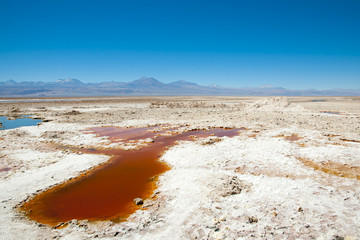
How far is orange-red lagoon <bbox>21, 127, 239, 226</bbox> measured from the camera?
17.2 ft

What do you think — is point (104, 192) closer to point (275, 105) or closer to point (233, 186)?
point (233, 186)

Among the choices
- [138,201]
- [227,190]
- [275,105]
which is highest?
[275,105]

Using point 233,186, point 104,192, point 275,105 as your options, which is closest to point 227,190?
point 233,186

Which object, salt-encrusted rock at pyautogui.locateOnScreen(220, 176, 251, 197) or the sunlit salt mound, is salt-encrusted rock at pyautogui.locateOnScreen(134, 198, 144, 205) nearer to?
salt-encrusted rock at pyautogui.locateOnScreen(220, 176, 251, 197)

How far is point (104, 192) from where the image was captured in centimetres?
645

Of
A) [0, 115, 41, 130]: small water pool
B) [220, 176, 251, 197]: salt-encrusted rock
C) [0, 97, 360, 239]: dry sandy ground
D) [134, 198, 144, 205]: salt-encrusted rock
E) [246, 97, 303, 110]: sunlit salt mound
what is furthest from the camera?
[246, 97, 303, 110]: sunlit salt mound

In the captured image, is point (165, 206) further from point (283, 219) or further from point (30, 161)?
point (30, 161)

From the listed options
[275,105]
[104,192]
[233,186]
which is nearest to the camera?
[233,186]

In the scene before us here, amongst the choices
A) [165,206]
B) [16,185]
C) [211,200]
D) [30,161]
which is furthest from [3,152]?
[211,200]

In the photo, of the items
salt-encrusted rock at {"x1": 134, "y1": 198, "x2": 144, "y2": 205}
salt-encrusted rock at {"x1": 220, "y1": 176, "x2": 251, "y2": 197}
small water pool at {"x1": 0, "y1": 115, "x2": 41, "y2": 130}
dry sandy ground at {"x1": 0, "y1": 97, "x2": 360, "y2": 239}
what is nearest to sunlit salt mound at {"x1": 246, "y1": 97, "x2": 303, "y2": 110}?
dry sandy ground at {"x1": 0, "y1": 97, "x2": 360, "y2": 239}

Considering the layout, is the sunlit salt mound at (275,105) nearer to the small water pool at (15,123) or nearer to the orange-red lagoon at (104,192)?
the orange-red lagoon at (104,192)

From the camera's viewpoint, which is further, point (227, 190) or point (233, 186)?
point (233, 186)

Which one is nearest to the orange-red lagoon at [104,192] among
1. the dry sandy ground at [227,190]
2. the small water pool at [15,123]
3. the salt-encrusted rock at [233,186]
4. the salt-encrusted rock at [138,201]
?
the salt-encrusted rock at [138,201]

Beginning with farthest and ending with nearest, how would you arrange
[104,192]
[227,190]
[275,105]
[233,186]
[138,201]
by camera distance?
[275,105]
[104,192]
[233,186]
[227,190]
[138,201]
